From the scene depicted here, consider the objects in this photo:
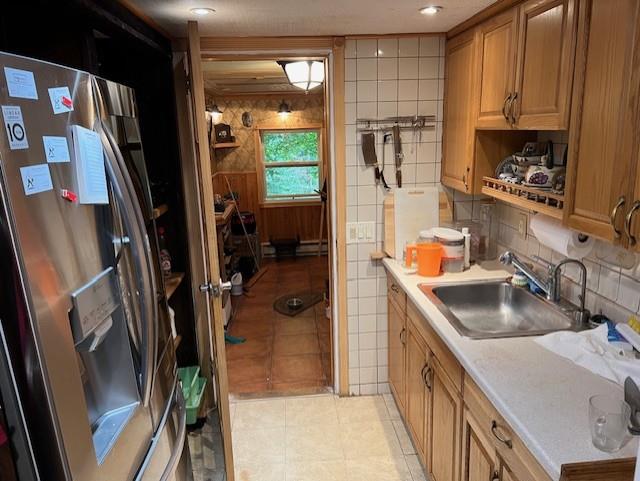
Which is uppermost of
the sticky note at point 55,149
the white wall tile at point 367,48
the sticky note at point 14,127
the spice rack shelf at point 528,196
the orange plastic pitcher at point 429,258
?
the white wall tile at point 367,48

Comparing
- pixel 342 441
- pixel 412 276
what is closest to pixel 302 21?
pixel 412 276

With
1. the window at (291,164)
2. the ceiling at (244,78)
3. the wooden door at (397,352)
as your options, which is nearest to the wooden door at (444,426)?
the wooden door at (397,352)

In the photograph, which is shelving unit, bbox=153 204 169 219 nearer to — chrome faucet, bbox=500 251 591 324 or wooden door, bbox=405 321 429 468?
wooden door, bbox=405 321 429 468

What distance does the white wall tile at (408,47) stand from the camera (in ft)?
8.17

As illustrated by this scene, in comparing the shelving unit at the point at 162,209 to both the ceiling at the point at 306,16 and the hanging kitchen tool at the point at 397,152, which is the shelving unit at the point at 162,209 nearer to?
the ceiling at the point at 306,16

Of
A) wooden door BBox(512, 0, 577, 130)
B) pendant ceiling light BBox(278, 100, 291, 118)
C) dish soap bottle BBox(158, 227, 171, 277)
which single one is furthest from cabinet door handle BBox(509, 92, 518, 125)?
pendant ceiling light BBox(278, 100, 291, 118)

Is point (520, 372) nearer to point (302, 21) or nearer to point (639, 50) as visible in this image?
point (639, 50)

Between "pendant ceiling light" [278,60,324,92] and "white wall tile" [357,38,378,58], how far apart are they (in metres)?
0.38

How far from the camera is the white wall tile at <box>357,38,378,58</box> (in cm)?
248

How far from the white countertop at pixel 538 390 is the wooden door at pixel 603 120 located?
1.44ft

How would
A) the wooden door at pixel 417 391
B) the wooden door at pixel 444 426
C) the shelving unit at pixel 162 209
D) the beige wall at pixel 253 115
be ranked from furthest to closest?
the beige wall at pixel 253 115, the shelving unit at pixel 162 209, the wooden door at pixel 417 391, the wooden door at pixel 444 426

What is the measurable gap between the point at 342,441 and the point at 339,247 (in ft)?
3.52

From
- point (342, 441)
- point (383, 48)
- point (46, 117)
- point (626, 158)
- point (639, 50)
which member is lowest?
point (342, 441)

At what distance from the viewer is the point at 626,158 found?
1206 millimetres
